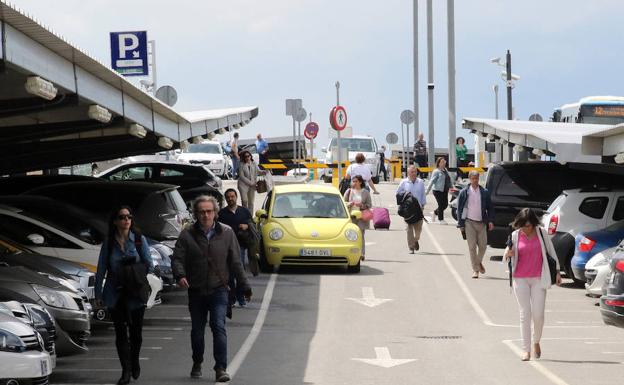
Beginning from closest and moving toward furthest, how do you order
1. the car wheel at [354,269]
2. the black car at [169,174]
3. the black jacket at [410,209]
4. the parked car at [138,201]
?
the parked car at [138,201], the car wheel at [354,269], the black jacket at [410,209], the black car at [169,174]

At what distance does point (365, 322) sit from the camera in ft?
68.9

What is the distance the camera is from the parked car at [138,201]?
2377cm

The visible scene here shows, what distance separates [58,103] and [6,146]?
10.1 m

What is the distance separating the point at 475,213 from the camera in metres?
26.3

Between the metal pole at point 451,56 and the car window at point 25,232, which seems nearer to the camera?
the car window at point 25,232

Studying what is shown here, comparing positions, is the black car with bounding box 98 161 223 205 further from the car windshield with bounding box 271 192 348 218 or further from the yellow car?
the yellow car

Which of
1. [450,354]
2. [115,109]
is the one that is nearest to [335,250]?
[115,109]

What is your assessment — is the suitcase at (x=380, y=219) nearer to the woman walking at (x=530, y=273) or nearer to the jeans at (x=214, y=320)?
the woman walking at (x=530, y=273)

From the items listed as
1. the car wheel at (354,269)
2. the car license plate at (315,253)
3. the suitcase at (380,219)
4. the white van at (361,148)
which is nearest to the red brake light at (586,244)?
the car wheel at (354,269)

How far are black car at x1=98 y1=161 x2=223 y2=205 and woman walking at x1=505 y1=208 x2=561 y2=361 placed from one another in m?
17.3

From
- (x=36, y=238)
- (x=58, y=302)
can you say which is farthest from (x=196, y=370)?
(x=36, y=238)

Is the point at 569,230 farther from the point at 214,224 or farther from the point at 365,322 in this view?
the point at 214,224

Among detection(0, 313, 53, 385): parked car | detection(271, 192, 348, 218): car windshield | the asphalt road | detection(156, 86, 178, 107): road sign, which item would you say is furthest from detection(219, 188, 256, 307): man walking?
detection(156, 86, 178, 107): road sign

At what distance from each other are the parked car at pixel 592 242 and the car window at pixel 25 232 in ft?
26.2
